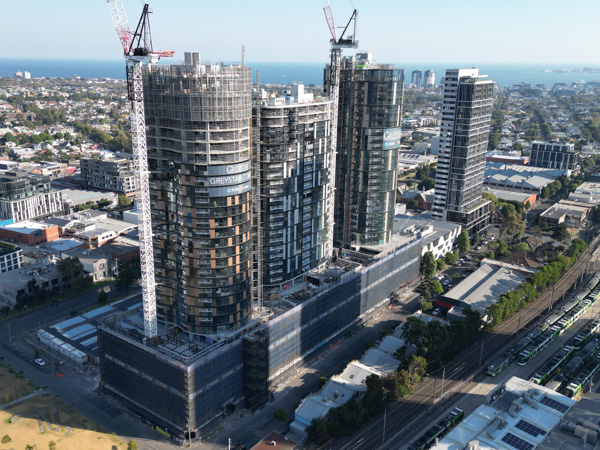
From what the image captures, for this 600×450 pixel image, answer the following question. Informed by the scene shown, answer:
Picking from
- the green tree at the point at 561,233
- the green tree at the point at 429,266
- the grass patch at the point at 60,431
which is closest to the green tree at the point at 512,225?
the green tree at the point at 561,233

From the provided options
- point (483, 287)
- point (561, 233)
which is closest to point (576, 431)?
point (483, 287)

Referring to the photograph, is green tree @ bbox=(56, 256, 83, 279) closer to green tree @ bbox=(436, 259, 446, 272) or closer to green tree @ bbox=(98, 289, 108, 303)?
green tree @ bbox=(98, 289, 108, 303)

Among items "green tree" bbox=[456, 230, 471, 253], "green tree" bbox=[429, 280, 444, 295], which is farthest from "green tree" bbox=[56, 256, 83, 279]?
"green tree" bbox=[456, 230, 471, 253]

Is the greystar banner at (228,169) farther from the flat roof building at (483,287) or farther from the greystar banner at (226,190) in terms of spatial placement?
the flat roof building at (483,287)

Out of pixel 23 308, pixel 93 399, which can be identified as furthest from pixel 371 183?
pixel 23 308

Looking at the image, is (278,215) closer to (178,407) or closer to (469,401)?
(178,407)
